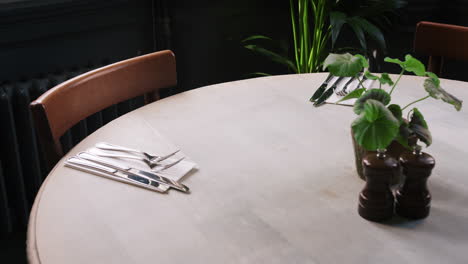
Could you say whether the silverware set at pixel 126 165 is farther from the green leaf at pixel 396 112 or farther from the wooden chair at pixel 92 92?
the green leaf at pixel 396 112

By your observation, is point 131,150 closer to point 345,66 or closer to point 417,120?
point 345,66

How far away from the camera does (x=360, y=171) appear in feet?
4.15

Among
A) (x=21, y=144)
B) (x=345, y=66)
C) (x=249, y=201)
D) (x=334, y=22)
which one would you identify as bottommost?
(x=21, y=144)

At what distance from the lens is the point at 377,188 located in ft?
3.59

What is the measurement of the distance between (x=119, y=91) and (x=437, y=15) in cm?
198

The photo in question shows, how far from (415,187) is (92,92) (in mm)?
919

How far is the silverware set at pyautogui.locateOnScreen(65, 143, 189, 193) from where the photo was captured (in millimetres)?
1251

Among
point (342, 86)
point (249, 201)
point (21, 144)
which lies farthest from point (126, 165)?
point (21, 144)

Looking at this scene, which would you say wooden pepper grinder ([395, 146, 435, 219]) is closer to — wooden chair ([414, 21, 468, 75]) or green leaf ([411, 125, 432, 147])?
green leaf ([411, 125, 432, 147])

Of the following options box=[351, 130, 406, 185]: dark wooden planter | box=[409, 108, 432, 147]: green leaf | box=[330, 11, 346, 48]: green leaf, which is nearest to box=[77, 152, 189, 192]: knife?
box=[351, 130, 406, 185]: dark wooden planter

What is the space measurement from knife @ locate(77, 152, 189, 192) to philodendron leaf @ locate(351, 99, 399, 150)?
39 cm

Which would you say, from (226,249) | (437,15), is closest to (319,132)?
(226,249)

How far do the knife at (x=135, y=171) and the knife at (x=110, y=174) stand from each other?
0.03ft

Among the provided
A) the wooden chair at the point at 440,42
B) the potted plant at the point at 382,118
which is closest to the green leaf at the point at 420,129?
the potted plant at the point at 382,118
